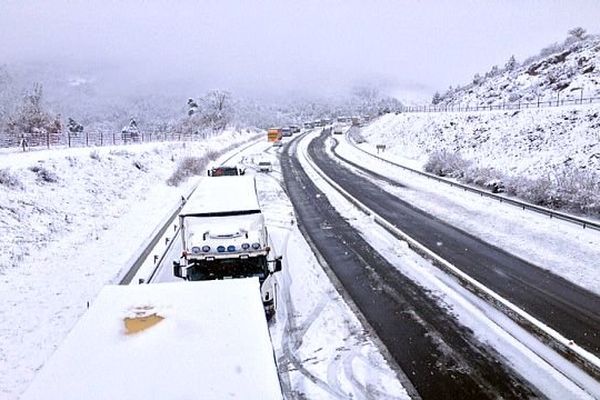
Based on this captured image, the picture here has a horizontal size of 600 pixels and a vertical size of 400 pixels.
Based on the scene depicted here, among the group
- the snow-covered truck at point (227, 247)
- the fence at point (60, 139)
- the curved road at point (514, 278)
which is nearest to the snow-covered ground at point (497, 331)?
the curved road at point (514, 278)

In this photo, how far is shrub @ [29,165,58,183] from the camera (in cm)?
2141

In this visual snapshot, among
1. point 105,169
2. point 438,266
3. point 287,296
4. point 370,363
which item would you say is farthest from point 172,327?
point 105,169

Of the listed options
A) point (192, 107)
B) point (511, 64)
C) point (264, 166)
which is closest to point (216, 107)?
point (192, 107)

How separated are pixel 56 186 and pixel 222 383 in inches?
815

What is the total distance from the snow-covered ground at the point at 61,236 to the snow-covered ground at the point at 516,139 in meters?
21.3

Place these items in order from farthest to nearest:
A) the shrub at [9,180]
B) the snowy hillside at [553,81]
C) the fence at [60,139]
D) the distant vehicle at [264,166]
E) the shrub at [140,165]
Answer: the snowy hillside at [553,81]
the distant vehicle at [264,166]
the fence at [60,139]
the shrub at [140,165]
the shrub at [9,180]

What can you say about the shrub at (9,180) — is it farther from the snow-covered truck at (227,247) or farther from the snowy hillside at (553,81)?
the snowy hillside at (553,81)

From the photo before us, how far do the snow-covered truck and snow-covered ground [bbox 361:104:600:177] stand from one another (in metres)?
23.1

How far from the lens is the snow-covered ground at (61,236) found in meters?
9.23

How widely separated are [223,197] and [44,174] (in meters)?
14.5

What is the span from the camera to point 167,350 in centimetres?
371

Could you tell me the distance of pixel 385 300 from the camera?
35.2 feet

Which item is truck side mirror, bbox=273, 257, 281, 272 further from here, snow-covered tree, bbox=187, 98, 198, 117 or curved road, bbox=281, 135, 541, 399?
snow-covered tree, bbox=187, 98, 198, 117

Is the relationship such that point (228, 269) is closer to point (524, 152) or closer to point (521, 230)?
point (521, 230)
